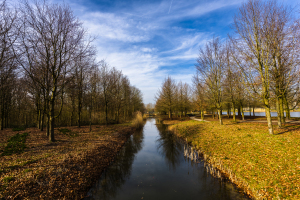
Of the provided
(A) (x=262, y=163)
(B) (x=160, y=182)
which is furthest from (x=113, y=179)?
(A) (x=262, y=163)

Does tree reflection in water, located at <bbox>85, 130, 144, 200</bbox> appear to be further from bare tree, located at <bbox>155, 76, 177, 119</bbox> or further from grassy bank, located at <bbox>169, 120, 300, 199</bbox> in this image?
bare tree, located at <bbox>155, 76, 177, 119</bbox>

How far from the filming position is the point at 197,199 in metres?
5.76

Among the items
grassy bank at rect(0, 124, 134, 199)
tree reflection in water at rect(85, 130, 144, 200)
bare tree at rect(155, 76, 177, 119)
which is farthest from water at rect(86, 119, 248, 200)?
bare tree at rect(155, 76, 177, 119)

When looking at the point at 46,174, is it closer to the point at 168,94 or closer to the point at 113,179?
the point at 113,179

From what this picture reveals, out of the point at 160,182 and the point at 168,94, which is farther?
the point at 168,94

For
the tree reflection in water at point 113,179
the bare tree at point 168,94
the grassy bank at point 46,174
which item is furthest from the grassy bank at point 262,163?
the bare tree at point 168,94

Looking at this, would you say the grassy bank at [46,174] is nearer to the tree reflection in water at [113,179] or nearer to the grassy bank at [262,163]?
the tree reflection in water at [113,179]

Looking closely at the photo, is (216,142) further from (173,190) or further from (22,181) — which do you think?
(22,181)

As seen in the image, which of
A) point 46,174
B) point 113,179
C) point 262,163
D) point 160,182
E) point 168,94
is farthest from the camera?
point 168,94

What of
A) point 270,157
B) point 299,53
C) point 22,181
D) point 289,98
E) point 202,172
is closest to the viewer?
point 22,181

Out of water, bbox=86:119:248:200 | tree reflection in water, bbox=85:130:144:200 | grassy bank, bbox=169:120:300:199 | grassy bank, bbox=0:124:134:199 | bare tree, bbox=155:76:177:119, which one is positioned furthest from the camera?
bare tree, bbox=155:76:177:119

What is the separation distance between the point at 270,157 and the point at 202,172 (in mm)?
3660

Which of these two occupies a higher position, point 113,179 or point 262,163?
point 262,163

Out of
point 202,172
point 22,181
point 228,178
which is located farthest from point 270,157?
point 22,181
